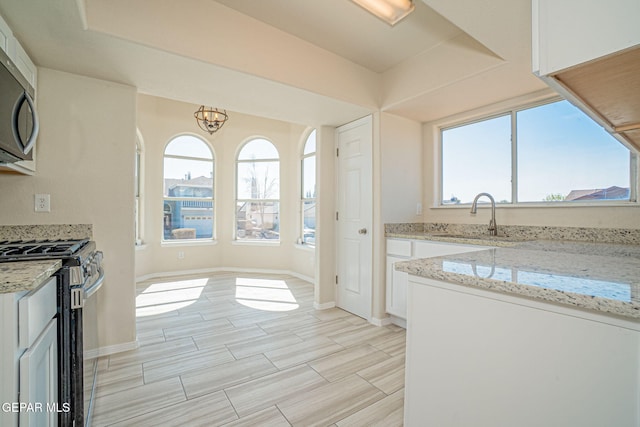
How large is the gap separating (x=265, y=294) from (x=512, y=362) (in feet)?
11.5

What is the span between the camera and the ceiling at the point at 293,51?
165 centimetres

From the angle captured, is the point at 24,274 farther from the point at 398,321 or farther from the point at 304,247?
the point at 304,247

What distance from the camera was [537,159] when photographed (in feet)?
8.41

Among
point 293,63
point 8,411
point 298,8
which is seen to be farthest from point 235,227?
point 8,411

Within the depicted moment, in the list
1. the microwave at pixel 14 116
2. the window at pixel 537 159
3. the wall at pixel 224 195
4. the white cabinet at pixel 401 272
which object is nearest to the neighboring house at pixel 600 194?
the window at pixel 537 159

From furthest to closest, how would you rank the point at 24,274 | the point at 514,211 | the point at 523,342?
the point at 514,211
the point at 24,274
the point at 523,342

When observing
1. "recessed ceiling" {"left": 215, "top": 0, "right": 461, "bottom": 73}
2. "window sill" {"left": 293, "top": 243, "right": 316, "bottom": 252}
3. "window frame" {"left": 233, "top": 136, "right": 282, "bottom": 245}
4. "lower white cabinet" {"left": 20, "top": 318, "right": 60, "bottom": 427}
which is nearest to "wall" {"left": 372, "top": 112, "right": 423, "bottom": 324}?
"recessed ceiling" {"left": 215, "top": 0, "right": 461, "bottom": 73}

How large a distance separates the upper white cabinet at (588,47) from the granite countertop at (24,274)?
1561 mm

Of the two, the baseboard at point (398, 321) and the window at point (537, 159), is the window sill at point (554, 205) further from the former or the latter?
the baseboard at point (398, 321)

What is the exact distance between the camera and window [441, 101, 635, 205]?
222 cm

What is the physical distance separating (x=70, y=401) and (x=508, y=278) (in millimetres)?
1759

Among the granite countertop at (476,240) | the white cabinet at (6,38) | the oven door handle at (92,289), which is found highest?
the white cabinet at (6,38)

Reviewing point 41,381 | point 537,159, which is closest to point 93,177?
point 41,381

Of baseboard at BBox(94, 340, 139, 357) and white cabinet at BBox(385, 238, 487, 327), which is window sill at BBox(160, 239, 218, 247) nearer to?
→ baseboard at BBox(94, 340, 139, 357)
